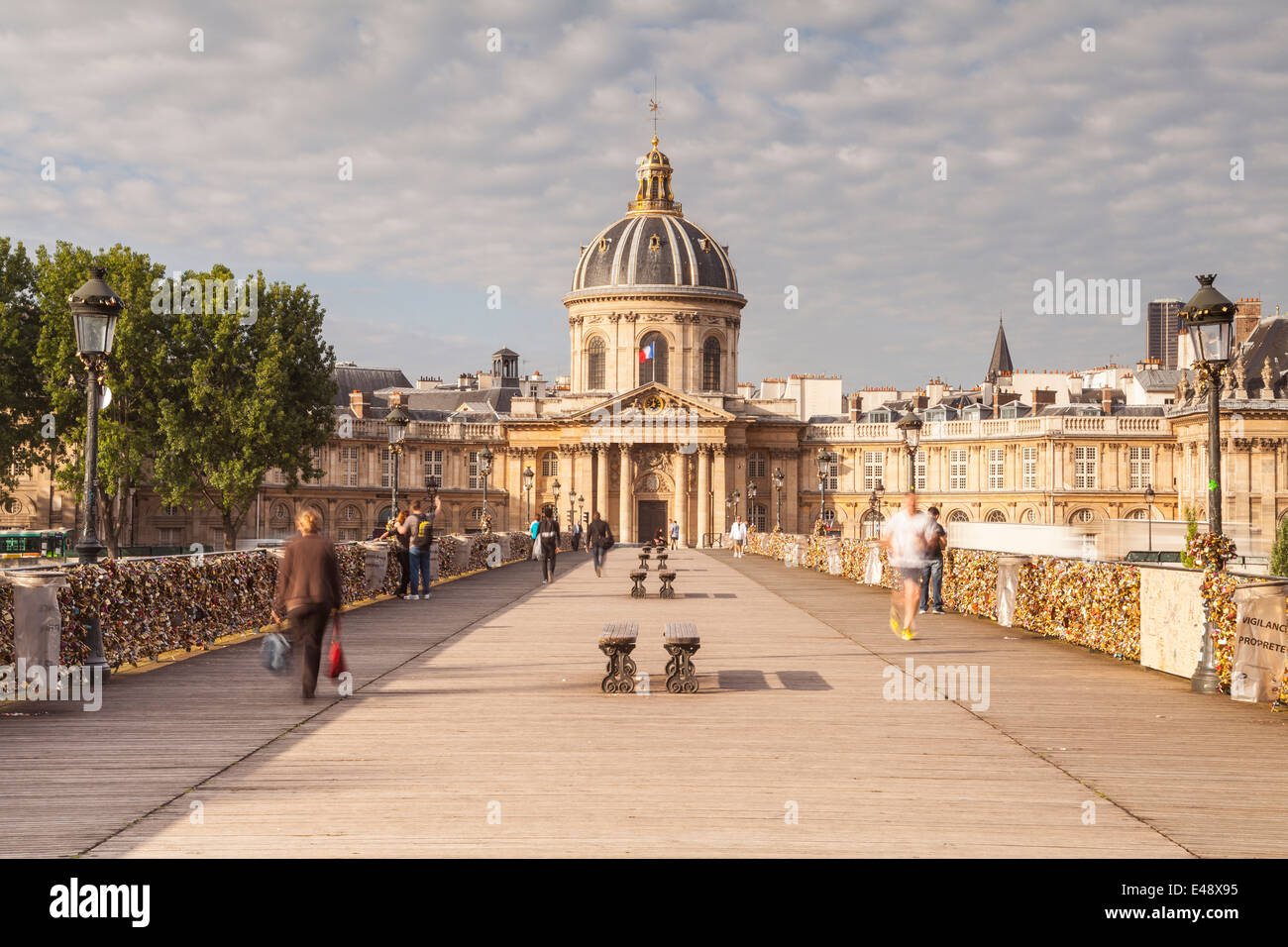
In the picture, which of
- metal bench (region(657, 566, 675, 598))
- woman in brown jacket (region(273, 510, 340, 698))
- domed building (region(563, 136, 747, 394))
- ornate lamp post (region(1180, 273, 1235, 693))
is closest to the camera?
woman in brown jacket (region(273, 510, 340, 698))

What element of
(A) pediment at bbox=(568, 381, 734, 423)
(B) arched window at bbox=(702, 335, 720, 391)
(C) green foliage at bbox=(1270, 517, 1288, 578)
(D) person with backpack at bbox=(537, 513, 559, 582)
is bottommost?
(C) green foliage at bbox=(1270, 517, 1288, 578)

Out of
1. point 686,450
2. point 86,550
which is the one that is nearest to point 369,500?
point 686,450

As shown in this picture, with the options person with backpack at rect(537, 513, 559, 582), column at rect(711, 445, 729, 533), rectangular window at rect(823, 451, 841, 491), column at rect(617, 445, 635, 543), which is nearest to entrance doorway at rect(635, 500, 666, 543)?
column at rect(617, 445, 635, 543)

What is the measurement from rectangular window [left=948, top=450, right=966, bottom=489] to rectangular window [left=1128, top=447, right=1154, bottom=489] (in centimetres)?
1141

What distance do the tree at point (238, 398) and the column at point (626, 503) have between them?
4185 cm

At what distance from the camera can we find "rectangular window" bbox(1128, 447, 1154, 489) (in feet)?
298

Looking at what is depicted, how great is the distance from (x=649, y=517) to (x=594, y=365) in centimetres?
1248

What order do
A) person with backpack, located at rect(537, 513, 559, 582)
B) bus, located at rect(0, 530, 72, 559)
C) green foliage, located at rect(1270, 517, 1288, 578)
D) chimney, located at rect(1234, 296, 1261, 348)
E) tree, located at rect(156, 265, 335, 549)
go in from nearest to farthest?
1. person with backpack, located at rect(537, 513, 559, 582)
2. green foliage, located at rect(1270, 517, 1288, 578)
3. tree, located at rect(156, 265, 335, 549)
4. bus, located at rect(0, 530, 72, 559)
5. chimney, located at rect(1234, 296, 1261, 348)

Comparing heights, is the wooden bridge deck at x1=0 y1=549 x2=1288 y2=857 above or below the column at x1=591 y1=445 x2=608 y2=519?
below

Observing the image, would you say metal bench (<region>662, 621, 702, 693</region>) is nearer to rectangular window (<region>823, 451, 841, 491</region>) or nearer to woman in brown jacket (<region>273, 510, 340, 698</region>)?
woman in brown jacket (<region>273, 510, 340, 698</region>)

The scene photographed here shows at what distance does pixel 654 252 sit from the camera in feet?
323

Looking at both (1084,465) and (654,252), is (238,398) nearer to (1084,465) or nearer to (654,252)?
(654,252)

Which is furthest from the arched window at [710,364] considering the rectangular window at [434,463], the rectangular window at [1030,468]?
the rectangular window at [1030,468]

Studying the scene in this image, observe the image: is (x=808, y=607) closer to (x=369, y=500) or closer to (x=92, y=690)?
(x=92, y=690)
